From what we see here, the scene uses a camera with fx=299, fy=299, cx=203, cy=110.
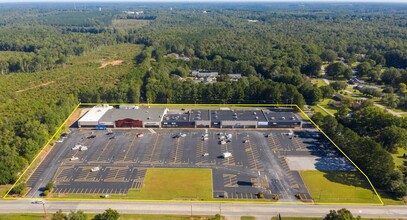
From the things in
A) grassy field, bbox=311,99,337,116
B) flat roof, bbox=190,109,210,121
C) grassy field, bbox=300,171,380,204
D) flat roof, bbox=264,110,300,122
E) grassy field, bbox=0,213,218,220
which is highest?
flat roof, bbox=264,110,300,122

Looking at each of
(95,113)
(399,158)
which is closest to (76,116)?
(95,113)

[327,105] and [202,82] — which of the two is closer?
[327,105]

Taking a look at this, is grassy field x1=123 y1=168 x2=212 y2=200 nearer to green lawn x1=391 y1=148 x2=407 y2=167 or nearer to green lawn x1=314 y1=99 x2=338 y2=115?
green lawn x1=391 y1=148 x2=407 y2=167

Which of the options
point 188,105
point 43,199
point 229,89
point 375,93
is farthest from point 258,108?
point 43,199

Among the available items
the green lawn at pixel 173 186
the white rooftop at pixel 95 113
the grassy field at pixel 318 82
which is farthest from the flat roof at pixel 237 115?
the grassy field at pixel 318 82

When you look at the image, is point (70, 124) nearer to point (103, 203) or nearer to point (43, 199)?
point (43, 199)

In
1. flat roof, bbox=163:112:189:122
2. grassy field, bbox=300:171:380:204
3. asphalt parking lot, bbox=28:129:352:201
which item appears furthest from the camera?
flat roof, bbox=163:112:189:122

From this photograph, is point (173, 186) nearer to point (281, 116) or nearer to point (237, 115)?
point (237, 115)

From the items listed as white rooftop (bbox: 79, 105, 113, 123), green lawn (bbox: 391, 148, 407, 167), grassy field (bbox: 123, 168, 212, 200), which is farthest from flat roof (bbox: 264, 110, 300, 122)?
white rooftop (bbox: 79, 105, 113, 123)
